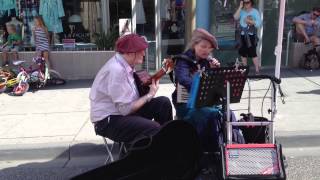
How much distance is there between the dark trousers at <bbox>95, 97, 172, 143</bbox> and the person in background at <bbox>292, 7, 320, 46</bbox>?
6.17 meters

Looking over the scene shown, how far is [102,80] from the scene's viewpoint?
4.18 m

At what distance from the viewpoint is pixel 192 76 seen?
4434mm

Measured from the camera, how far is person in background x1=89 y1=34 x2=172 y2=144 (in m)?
4.05

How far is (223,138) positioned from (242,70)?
666 millimetres

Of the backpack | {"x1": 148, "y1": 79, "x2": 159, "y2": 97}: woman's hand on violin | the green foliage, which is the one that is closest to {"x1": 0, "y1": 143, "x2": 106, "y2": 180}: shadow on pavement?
{"x1": 148, "y1": 79, "x2": 159, "y2": 97}: woman's hand on violin

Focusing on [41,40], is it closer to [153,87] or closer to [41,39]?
[41,39]

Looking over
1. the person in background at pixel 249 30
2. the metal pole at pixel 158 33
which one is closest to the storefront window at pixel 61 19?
the metal pole at pixel 158 33

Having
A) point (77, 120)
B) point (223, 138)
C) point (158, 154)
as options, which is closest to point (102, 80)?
point (158, 154)

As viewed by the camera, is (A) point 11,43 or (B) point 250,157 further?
(A) point 11,43

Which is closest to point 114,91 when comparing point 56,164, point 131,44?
point 131,44

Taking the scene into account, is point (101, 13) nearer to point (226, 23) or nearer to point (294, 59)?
point (226, 23)

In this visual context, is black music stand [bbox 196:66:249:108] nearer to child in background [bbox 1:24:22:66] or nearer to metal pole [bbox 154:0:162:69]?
metal pole [bbox 154:0:162:69]

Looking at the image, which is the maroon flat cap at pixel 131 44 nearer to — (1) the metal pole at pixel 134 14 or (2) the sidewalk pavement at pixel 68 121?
(2) the sidewalk pavement at pixel 68 121

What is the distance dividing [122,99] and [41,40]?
5.74 m
